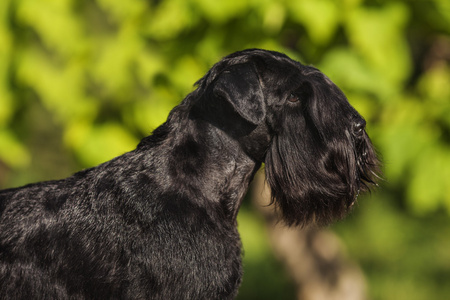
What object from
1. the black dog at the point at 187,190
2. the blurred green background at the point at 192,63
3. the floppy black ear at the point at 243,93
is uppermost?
the blurred green background at the point at 192,63

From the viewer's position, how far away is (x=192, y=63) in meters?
5.57

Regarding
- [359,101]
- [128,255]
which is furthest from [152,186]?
[359,101]

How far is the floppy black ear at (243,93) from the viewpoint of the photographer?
3354 millimetres

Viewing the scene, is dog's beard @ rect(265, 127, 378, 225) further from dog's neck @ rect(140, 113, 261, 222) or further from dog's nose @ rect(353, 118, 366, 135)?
dog's neck @ rect(140, 113, 261, 222)

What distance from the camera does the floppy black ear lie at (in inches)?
132

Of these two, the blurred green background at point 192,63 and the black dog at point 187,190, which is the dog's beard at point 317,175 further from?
the blurred green background at point 192,63

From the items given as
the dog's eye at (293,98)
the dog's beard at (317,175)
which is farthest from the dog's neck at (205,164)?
the dog's eye at (293,98)

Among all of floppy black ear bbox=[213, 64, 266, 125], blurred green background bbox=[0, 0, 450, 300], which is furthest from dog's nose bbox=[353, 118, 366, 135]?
blurred green background bbox=[0, 0, 450, 300]

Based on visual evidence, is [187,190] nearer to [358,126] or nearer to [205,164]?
[205,164]

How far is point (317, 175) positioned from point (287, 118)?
389 millimetres

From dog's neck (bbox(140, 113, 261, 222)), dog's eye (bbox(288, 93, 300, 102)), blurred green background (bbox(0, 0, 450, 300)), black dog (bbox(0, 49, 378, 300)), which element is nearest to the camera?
black dog (bbox(0, 49, 378, 300))

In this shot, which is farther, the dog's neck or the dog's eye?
the dog's eye

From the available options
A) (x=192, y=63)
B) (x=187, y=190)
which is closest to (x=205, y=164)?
(x=187, y=190)

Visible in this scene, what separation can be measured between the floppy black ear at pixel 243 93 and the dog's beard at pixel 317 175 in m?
0.23
